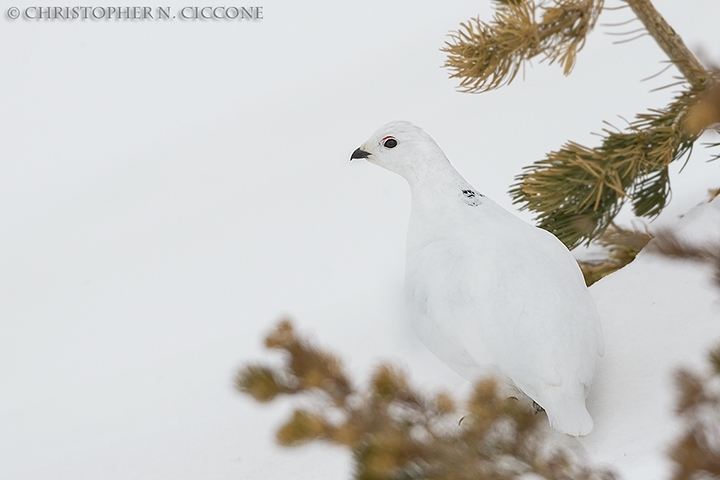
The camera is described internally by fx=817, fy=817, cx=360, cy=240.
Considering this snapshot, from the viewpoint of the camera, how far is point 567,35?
1248 mm

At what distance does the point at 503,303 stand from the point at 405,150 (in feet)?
1.24

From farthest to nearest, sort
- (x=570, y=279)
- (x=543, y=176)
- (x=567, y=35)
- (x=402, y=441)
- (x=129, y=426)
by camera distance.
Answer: (x=129, y=426) → (x=543, y=176) → (x=567, y=35) → (x=570, y=279) → (x=402, y=441)

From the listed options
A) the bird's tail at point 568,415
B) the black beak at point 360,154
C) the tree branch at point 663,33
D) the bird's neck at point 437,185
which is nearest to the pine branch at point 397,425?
the bird's tail at point 568,415

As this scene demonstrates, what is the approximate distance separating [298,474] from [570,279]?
18.4 inches

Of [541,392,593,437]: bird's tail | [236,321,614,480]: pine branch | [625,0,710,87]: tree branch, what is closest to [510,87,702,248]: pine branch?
[625,0,710,87]: tree branch

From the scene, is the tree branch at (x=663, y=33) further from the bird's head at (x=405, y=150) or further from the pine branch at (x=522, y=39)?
the bird's head at (x=405, y=150)

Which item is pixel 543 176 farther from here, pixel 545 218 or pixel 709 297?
pixel 709 297

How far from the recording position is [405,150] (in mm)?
1315

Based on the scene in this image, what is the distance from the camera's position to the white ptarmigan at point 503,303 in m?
0.98

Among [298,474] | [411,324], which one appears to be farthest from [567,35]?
[298,474]

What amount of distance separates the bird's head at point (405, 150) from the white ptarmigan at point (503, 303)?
6 cm

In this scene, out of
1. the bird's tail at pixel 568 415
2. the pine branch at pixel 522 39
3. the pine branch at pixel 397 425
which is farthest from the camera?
the pine branch at pixel 522 39

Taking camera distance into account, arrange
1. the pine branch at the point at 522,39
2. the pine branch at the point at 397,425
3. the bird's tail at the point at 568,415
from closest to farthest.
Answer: the pine branch at the point at 397,425 → the bird's tail at the point at 568,415 → the pine branch at the point at 522,39

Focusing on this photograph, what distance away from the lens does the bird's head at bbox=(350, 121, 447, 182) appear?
1300mm
